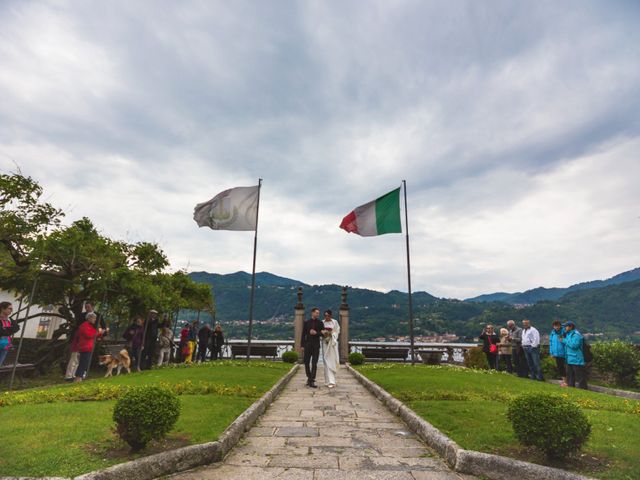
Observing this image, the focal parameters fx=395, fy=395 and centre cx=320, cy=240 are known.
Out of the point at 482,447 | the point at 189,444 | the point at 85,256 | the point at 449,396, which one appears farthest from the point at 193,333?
the point at 482,447

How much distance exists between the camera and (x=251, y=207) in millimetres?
17938

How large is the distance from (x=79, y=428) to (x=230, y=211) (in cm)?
1275

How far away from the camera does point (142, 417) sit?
4.58 metres

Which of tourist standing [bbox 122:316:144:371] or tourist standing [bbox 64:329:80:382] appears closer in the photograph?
tourist standing [bbox 64:329:80:382]

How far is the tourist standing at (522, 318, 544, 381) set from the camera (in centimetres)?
1444

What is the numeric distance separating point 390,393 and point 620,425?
15.3 feet

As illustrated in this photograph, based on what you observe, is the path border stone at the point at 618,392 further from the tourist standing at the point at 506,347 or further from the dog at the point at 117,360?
the dog at the point at 117,360

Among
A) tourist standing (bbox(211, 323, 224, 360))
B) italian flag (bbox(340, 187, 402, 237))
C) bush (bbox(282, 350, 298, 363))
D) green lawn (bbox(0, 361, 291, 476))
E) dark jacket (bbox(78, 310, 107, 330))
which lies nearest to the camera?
green lawn (bbox(0, 361, 291, 476))

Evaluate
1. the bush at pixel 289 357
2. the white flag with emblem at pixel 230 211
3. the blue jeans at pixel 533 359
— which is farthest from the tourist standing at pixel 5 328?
the blue jeans at pixel 533 359

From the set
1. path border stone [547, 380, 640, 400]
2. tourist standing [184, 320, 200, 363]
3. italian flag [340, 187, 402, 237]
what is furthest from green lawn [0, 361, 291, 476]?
tourist standing [184, 320, 200, 363]

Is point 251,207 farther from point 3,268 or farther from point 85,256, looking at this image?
point 3,268

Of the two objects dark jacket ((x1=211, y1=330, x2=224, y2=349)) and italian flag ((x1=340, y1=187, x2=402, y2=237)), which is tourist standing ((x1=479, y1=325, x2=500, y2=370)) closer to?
italian flag ((x1=340, y1=187, x2=402, y2=237))

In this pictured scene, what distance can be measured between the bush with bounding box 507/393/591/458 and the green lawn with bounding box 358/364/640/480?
235 mm

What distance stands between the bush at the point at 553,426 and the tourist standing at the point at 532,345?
10938mm
